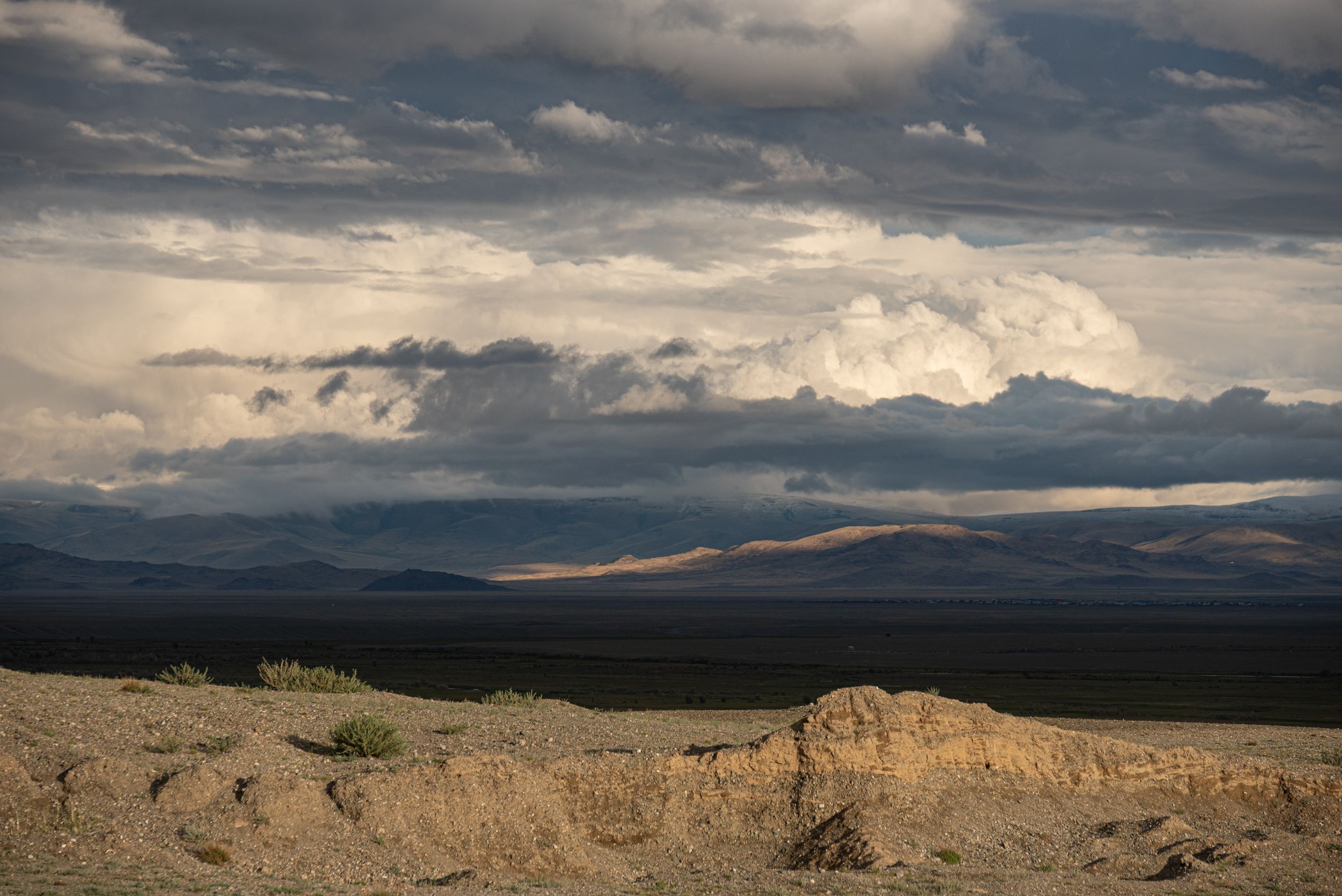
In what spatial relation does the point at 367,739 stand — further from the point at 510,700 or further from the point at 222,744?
the point at 510,700

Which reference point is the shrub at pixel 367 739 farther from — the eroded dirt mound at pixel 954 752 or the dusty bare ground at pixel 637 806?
the eroded dirt mound at pixel 954 752

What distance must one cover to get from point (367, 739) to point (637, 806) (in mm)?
5335

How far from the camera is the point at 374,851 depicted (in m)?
19.7

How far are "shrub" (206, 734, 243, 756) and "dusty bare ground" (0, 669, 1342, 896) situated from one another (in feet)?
0.37

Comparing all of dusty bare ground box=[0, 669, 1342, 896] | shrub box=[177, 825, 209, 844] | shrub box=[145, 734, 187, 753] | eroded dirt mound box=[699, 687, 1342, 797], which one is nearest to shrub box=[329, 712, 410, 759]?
dusty bare ground box=[0, 669, 1342, 896]

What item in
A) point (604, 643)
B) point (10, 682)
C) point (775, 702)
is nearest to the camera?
point (10, 682)

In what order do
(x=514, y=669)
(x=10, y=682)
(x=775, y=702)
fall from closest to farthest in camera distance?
1. (x=10, y=682)
2. (x=775, y=702)
3. (x=514, y=669)

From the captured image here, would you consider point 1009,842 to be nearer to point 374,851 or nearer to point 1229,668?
point 374,851

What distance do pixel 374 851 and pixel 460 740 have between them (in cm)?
629

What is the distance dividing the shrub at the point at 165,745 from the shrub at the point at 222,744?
49 cm

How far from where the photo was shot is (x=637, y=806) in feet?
74.9

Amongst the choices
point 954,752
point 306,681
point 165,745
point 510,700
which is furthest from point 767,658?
point 165,745

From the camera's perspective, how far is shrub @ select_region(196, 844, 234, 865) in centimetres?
1847

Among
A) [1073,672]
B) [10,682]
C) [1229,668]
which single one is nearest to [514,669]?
[1073,672]
